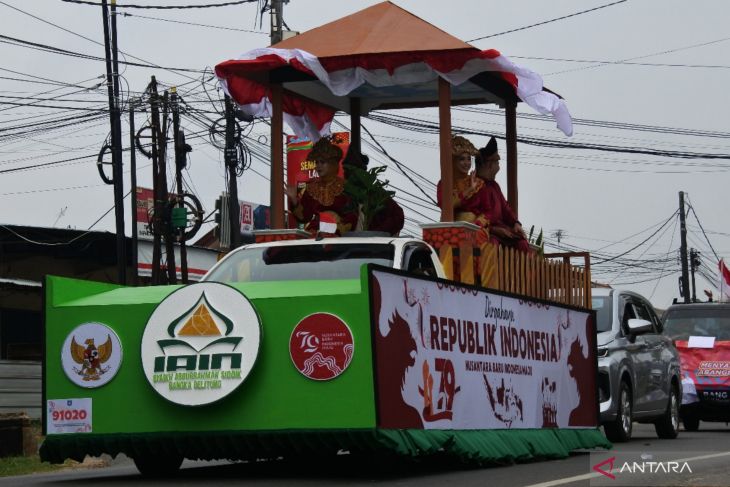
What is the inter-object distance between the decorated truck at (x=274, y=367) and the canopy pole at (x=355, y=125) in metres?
4.59

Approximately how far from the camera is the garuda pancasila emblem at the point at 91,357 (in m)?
10.0

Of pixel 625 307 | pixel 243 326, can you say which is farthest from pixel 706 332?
pixel 243 326

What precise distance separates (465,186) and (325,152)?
1.46m

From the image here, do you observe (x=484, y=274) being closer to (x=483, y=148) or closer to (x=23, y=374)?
(x=483, y=148)

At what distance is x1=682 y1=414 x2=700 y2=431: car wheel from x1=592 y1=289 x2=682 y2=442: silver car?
232 centimetres

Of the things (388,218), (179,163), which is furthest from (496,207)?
(179,163)

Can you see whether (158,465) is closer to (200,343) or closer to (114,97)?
(200,343)

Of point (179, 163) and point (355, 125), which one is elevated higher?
point (179, 163)

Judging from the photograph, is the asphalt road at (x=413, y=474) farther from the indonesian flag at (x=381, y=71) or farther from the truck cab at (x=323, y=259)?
the indonesian flag at (x=381, y=71)

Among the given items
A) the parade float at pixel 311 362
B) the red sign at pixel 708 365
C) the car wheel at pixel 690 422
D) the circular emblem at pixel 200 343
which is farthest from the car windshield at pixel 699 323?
the circular emblem at pixel 200 343

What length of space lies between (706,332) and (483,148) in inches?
315

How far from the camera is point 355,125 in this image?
16.1 m

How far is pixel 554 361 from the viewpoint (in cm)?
1324

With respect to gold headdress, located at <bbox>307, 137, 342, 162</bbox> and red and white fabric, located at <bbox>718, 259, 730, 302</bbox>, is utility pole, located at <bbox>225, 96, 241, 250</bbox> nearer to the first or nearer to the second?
red and white fabric, located at <bbox>718, 259, 730, 302</bbox>
